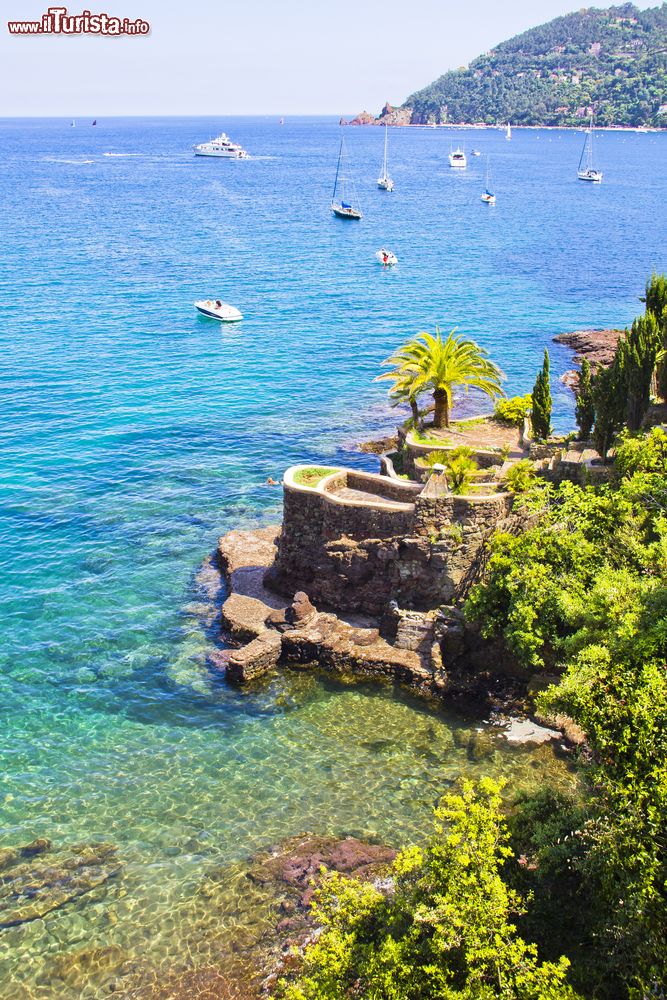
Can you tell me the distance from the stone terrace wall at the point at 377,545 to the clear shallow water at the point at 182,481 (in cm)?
438

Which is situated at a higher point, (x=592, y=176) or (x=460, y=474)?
(x=592, y=176)

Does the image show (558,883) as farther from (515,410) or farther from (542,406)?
(515,410)

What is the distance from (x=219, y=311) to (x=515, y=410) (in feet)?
127

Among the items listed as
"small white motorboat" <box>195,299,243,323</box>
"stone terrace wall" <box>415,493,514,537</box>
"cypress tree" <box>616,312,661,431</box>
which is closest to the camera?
"stone terrace wall" <box>415,493,514,537</box>

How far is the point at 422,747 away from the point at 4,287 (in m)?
74.9

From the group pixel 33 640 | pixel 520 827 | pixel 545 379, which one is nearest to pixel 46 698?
pixel 33 640

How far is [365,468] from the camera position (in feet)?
150

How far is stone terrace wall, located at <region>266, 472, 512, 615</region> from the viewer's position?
101 feet

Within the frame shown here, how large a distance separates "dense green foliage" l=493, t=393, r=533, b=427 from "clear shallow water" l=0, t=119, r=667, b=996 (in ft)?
25.7

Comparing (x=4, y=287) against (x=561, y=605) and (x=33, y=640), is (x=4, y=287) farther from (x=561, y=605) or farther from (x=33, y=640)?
(x=561, y=605)

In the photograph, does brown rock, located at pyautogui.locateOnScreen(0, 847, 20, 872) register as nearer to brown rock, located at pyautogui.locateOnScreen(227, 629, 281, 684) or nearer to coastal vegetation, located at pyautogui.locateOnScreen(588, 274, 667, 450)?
brown rock, located at pyautogui.locateOnScreen(227, 629, 281, 684)

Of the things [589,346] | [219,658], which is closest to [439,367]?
[219,658]

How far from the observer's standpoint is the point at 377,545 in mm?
31812

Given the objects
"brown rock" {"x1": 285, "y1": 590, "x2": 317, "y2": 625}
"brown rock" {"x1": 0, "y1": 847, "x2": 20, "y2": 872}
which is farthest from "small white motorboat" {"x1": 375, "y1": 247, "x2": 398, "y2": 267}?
"brown rock" {"x1": 0, "y1": 847, "x2": 20, "y2": 872}
